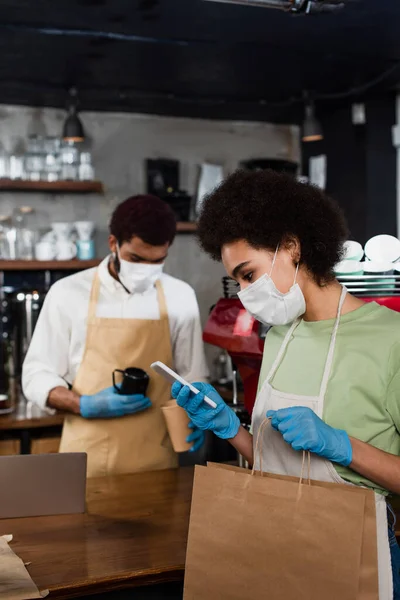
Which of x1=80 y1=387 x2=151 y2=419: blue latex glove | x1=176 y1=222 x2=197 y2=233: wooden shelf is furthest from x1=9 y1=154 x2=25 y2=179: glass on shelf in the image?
x1=80 y1=387 x2=151 y2=419: blue latex glove

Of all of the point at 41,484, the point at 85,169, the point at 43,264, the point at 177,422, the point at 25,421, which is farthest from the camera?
the point at 85,169

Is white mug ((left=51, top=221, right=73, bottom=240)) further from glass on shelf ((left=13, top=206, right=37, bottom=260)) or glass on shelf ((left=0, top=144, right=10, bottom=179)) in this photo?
glass on shelf ((left=0, top=144, right=10, bottom=179))

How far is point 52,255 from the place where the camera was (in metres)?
4.98

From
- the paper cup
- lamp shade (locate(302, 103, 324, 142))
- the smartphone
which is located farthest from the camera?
lamp shade (locate(302, 103, 324, 142))

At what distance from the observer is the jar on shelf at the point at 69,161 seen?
4.95m

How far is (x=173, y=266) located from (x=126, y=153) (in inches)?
35.6

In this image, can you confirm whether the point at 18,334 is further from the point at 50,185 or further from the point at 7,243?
the point at 50,185

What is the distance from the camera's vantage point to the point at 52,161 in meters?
4.96

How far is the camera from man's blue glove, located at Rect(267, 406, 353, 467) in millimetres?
1676

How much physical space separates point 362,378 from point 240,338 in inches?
31.8

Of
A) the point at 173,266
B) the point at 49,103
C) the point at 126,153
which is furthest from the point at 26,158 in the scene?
the point at 173,266

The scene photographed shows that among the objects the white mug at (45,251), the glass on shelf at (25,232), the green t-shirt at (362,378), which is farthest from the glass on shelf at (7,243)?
the green t-shirt at (362,378)

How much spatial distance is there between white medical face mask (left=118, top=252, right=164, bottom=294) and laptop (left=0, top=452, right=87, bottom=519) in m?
1.05

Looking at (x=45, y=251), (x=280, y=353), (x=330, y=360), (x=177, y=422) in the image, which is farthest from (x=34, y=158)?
(x=330, y=360)
